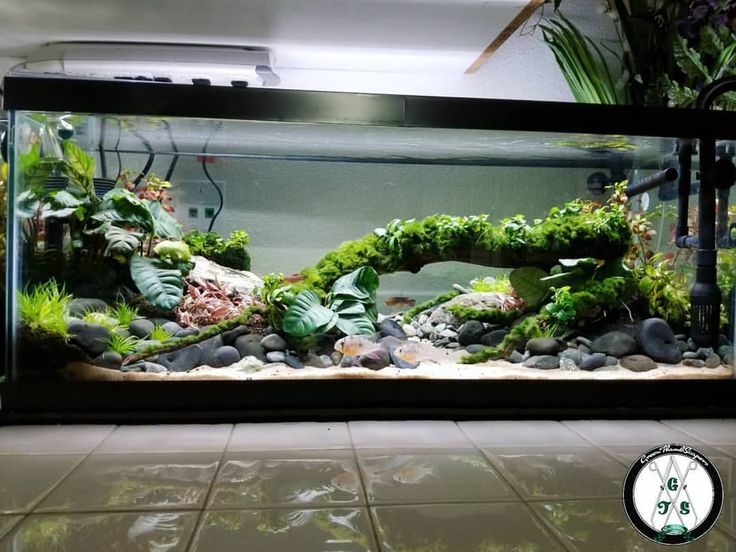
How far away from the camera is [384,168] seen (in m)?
1.63

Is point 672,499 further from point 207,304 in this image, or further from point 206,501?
point 207,304

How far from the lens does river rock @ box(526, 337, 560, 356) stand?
1.67 metres

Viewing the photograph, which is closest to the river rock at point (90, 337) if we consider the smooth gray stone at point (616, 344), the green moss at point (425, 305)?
the green moss at point (425, 305)

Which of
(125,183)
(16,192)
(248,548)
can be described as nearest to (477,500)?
(248,548)

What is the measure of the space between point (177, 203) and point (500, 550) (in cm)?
122

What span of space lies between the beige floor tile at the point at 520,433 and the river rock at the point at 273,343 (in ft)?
1.78

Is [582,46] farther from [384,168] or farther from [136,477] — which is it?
[136,477]

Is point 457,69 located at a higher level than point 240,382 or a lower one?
higher

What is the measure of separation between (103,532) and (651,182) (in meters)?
1.69

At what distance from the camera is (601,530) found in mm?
906

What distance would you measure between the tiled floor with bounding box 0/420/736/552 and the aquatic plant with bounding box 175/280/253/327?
308 mm

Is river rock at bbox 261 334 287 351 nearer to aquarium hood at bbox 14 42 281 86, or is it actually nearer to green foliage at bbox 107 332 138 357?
green foliage at bbox 107 332 138 357

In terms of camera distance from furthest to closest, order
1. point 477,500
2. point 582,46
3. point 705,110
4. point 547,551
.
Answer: point 582,46, point 705,110, point 477,500, point 547,551

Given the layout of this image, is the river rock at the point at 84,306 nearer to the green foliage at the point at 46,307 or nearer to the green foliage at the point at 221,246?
the green foliage at the point at 46,307
